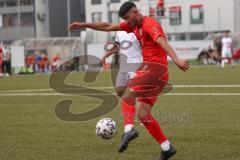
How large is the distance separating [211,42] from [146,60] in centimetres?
4592

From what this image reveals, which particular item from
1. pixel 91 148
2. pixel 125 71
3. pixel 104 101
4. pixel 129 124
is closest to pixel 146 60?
pixel 129 124

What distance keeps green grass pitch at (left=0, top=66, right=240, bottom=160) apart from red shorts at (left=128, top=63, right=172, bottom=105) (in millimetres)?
834

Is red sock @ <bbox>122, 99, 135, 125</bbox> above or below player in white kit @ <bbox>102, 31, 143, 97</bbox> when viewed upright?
below

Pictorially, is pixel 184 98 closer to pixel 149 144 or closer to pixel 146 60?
pixel 149 144

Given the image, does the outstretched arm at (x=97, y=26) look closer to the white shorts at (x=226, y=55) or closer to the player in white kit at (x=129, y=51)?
the player in white kit at (x=129, y=51)

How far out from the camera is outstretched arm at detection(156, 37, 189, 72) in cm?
741

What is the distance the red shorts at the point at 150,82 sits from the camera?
27.8 ft

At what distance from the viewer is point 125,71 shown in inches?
480

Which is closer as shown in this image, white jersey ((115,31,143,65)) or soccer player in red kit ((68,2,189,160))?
soccer player in red kit ((68,2,189,160))

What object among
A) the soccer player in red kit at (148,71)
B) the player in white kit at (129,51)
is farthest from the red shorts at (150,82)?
the player in white kit at (129,51)

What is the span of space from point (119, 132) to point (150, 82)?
2959mm

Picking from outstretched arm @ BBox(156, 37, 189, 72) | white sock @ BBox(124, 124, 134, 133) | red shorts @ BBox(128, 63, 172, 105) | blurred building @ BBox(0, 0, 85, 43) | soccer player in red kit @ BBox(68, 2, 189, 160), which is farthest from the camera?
blurred building @ BBox(0, 0, 85, 43)

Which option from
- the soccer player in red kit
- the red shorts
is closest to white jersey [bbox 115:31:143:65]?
the soccer player in red kit

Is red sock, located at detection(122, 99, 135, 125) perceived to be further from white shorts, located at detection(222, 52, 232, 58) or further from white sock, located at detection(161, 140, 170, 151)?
white shorts, located at detection(222, 52, 232, 58)
